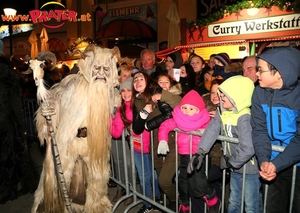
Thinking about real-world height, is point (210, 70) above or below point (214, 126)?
above

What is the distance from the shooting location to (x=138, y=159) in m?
3.99

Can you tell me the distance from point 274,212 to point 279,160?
680 mm

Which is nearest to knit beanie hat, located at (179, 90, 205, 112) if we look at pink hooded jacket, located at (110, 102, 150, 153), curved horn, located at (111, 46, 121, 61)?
pink hooded jacket, located at (110, 102, 150, 153)

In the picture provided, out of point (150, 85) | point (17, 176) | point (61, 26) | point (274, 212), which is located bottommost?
point (17, 176)

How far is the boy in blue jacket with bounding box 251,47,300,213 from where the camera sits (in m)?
2.31

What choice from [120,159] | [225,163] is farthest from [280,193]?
[120,159]

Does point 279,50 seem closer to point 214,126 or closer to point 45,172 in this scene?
point 214,126

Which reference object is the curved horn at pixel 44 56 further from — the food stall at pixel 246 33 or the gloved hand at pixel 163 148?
the food stall at pixel 246 33

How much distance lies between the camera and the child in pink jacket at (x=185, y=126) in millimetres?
3193

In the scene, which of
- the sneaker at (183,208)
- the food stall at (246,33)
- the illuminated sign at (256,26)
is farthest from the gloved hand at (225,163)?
the illuminated sign at (256,26)

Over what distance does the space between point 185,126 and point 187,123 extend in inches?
1.7

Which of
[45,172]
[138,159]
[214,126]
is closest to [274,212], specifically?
[214,126]

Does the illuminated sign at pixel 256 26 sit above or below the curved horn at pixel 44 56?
above

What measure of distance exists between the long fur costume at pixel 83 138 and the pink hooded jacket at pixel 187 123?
0.80m
